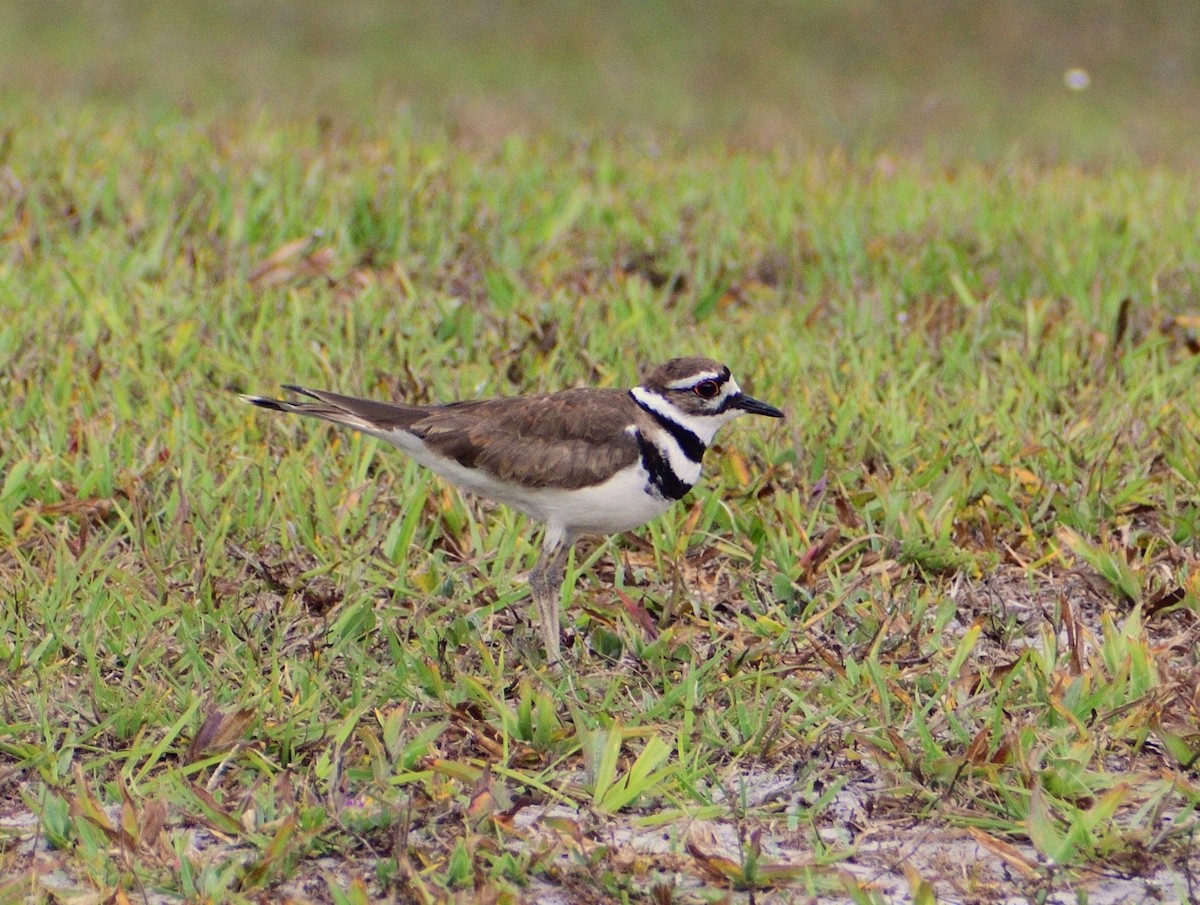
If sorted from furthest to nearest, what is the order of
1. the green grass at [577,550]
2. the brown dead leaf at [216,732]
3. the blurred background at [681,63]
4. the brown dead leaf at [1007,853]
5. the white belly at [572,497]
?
the blurred background at [681,63] < the white belly at [572,497] < the brown dead leaf at [216,732] < the green grass at [577,550] < the brown dead leaf at [1007,853]

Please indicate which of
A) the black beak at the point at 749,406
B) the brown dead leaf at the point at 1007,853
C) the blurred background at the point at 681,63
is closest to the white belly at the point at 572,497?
the black beak at the point at 749,406

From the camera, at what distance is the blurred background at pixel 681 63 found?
12.4m

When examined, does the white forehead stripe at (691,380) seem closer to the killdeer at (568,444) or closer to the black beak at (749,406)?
the killdeer at (568,444)

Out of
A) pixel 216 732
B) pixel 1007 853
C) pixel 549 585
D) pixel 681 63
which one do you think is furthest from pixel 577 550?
pixel 681 63

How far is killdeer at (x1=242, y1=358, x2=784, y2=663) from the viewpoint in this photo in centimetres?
436

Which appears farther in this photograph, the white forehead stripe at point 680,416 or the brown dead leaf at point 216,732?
the white forehead stripe at point 680,416

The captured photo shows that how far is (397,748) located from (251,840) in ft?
1.44

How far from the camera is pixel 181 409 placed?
18.7 ft

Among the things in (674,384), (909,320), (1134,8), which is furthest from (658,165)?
(1134,8)

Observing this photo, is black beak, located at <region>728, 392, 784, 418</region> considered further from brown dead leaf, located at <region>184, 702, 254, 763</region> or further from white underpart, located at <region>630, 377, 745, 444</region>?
brown dead leaf, located at <region>184, 702, 254, 763</region>

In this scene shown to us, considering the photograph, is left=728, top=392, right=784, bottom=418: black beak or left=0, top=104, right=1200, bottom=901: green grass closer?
left=0, top=104, right=1200, bottom=901: green grass

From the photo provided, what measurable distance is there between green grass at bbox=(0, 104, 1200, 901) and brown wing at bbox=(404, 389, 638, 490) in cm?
44

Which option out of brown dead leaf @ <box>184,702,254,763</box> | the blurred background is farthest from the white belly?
the blurred background

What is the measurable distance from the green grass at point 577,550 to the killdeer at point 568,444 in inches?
12.4
